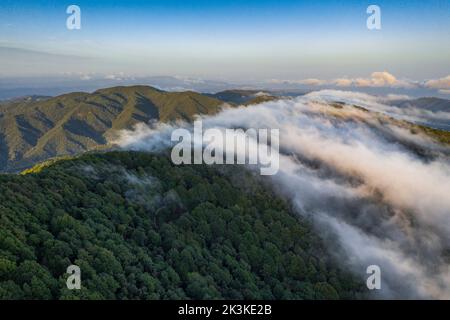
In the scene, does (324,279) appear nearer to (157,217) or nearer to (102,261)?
(157,217)

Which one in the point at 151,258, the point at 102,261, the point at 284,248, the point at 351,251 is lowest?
the point at 351,251

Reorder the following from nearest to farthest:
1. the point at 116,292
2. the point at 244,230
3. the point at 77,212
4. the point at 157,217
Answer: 1. the point at 116,292
2. the point at 77,212
3. the point at 157,217
4. the point at 244,230

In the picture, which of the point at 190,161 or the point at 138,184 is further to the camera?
the point at 190,161

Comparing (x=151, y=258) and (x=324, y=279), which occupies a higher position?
(x=151, y=258)
